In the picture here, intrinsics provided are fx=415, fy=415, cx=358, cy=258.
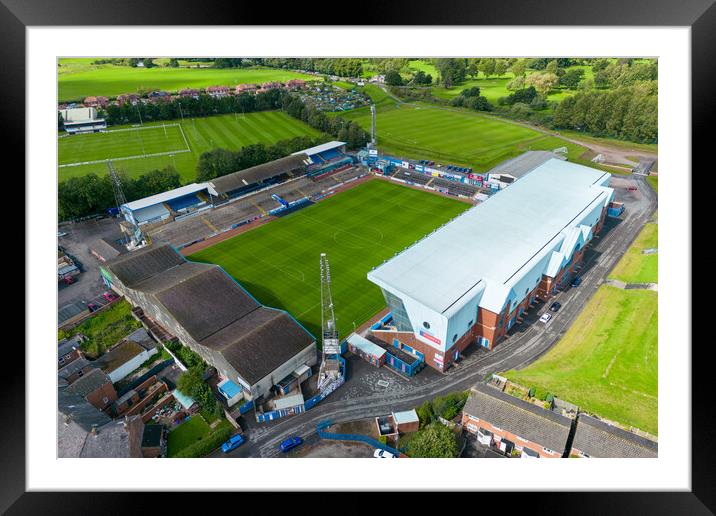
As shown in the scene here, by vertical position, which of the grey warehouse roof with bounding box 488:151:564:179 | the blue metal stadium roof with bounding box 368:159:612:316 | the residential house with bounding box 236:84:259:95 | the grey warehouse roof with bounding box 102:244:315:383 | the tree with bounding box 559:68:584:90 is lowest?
the grey warehouse roof with bounding box 102:244:315:383

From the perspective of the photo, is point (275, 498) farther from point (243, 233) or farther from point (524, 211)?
point (243, 233)

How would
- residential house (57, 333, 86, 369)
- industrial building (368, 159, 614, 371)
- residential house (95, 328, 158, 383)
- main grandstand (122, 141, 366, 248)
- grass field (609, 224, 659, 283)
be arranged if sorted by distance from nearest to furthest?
1. industrial building (368, 159, 614, 371)
2. residential house (95, 328, 158, 383)
3. residential house (57, 333, 86, 369)
4. grass field (609, 224, 659, 283)
5. main grandstand (122, 141, 366, 248)

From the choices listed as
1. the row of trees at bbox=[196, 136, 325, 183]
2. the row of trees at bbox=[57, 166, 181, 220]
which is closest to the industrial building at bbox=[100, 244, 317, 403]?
the row of trees at bbox=[57, 166, 181, 220]

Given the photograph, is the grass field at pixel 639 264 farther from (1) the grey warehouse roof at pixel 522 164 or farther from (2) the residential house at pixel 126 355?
(2) the residential house at pixel 126 355

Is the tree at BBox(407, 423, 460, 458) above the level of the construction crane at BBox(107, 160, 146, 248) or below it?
below

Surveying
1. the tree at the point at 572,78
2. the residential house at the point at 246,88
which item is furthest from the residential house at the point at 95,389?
the tree at the point at 572,78

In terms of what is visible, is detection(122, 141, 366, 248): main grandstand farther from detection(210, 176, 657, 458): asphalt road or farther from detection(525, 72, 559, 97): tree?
detection(525, 72, 559, 97): tree

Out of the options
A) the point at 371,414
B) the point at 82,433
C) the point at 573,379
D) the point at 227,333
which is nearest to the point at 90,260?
the point at 227,333
